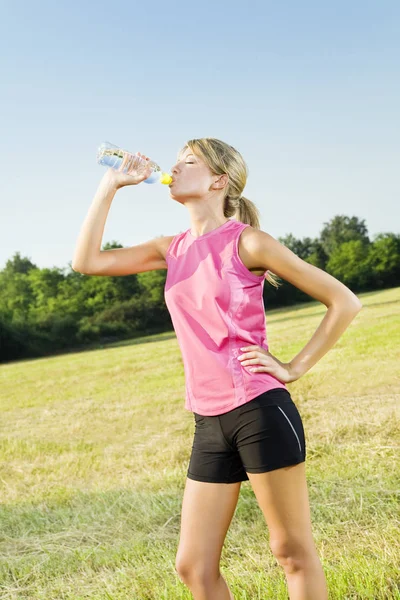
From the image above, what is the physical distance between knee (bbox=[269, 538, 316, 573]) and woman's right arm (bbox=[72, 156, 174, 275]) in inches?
41.7

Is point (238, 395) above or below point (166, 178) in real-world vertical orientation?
below

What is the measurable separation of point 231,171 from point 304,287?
1.67 ft

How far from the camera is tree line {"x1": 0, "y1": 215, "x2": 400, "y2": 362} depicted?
1047 inches

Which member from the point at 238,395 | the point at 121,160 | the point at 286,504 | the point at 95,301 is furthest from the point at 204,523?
the point at 95,301

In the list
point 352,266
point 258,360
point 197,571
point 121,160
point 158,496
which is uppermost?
point 352,266

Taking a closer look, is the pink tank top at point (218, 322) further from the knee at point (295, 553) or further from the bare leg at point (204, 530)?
the knee at point (295, 553)

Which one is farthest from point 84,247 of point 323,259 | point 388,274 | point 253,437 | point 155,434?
point 323,259

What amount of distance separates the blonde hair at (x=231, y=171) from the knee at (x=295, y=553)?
88 cm

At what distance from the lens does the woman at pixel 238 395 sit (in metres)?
2.29

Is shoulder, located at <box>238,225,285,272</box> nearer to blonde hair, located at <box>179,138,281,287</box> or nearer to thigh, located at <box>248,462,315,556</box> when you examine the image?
blonde hair, located at <box>179,138,281,287</box>

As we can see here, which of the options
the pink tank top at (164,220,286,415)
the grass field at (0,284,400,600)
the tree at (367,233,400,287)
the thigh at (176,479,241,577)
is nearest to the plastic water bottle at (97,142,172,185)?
the pink tank top at (164,220,286,415)

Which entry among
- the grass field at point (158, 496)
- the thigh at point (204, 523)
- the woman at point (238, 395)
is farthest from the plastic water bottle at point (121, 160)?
the grass field at point (158, 496)

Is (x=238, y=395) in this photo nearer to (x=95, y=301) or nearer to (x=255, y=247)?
(x=255, y=247)

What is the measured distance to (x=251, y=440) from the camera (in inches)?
89.4
